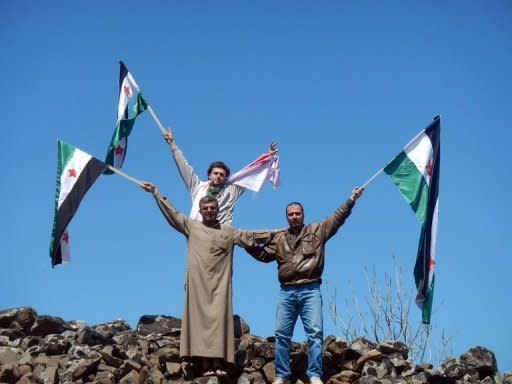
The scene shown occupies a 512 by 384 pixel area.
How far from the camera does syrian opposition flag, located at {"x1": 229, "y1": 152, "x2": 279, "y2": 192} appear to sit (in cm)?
1169

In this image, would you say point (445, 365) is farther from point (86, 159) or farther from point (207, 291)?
point (86, 159)

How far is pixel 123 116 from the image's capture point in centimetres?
1373

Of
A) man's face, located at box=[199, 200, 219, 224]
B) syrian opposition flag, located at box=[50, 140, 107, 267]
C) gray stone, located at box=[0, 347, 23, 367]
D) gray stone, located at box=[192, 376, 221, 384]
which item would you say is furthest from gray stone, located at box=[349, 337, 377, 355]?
gray stone, located at box=[0, 347, 23, 367]

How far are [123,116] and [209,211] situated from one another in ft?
14.5

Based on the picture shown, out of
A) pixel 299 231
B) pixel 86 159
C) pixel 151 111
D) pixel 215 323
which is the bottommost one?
pixel 215 323

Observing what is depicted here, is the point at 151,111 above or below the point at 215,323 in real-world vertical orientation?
above

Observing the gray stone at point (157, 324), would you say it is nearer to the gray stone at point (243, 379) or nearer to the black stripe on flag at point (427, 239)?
the gray stone at point (243, 379)

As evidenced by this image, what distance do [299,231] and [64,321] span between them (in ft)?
18.3

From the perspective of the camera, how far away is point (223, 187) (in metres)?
11.3

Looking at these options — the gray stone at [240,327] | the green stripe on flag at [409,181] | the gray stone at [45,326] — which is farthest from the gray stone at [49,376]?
the green stripe on flag at [409,181]

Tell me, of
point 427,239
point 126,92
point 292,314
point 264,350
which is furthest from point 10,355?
point 427,239

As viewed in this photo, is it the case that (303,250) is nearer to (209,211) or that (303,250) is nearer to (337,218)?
(337,218)

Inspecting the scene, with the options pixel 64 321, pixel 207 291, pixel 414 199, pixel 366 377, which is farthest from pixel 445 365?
pixel 64 321

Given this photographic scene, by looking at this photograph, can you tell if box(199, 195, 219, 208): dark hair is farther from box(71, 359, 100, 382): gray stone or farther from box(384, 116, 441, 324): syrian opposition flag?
box(384, 116, 441, 324): syrian opposition flag
